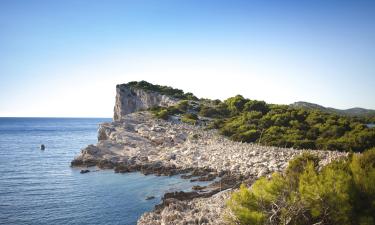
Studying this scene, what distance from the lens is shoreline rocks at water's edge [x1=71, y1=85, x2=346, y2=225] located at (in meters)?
18.3

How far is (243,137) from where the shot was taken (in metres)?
40.6

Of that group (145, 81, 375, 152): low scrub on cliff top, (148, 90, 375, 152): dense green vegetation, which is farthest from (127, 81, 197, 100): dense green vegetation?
(148, 90, 375, 152): dense green vegetation

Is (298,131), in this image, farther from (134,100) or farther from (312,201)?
(134,100)

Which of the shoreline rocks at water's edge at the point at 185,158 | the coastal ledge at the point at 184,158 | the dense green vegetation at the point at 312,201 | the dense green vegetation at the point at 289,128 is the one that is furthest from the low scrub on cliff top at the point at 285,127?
the dense green vegetation at the point at 312,201

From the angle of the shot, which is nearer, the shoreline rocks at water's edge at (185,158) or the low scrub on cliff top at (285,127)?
the shoreline rocks at water's edge at (185,158)

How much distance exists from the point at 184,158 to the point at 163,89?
151 feet

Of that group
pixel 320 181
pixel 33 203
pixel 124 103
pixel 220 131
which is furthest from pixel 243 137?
pixel 124 103

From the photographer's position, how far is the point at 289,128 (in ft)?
136

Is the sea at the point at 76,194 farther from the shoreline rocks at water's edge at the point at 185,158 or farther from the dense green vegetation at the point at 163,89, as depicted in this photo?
the dense green vegetation at the point at 163,89

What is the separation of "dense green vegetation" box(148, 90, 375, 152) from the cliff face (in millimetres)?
11713

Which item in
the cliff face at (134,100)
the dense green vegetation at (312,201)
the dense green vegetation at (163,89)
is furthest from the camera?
the dense green vegetation at (163,89)

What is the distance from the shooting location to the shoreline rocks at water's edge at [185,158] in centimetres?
1834

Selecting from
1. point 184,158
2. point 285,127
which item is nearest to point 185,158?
point 184,158

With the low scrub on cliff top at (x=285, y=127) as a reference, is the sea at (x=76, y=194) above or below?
below
